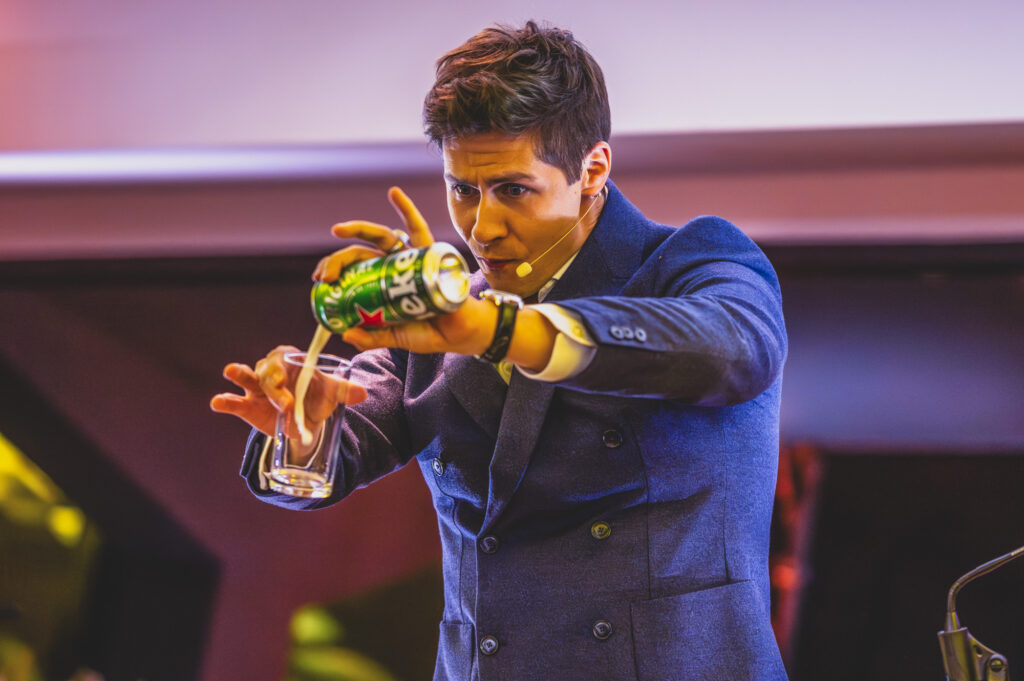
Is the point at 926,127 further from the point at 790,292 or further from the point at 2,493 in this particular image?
the point at 2,493

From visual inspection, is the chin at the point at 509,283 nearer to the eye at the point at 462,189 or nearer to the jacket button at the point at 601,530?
the eye at the point at 462,189

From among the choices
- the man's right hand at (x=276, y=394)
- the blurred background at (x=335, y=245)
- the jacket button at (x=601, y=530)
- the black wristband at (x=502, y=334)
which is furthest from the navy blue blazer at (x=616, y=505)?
the blurred background at (x=335, y=245)

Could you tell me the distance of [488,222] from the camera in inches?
49.3

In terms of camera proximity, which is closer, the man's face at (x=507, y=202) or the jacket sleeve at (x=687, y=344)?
the jacket sleeve at (x=687, y=344)

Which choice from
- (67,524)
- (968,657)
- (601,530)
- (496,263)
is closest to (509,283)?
(496,263)

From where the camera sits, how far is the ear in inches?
52.7

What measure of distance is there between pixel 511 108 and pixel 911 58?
4.94 feet

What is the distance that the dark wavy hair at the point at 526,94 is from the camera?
4.08ft

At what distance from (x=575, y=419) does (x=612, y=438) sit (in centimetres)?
6

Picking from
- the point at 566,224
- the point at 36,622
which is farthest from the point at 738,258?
the point at 36,622

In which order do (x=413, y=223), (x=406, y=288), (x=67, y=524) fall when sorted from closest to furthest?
(x=406, y=288) < (x=413, y=223) < (x=67, y=524)

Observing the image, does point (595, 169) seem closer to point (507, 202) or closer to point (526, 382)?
point (507, 202)

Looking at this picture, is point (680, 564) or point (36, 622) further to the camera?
point (36, 622)

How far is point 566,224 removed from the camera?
1.32m
